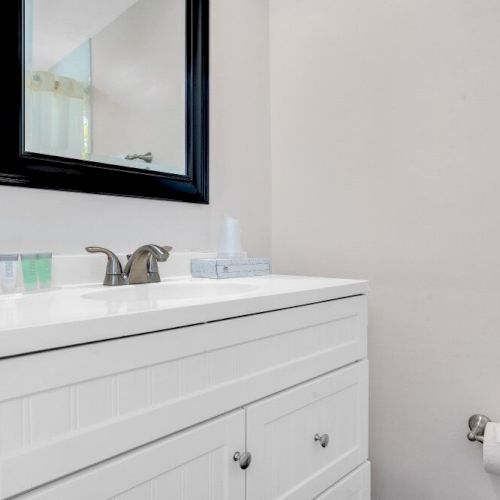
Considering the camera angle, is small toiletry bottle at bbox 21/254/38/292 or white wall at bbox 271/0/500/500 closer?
small toiletry bottle at bbox 21/254/38/292

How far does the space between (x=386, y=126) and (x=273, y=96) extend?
18.9 inches

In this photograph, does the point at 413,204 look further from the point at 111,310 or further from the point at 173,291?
the point at 111,310

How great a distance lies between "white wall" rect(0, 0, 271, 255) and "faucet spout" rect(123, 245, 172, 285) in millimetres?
91

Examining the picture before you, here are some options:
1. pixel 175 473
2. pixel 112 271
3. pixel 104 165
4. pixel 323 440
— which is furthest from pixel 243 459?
pixel 104 165

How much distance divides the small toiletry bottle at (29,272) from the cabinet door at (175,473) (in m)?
0.49

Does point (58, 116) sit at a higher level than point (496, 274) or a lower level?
higher

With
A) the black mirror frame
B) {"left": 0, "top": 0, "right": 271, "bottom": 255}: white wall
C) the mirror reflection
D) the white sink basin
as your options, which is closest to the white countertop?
the white sink basin

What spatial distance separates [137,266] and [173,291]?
0.36 ft

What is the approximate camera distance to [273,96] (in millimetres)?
1628

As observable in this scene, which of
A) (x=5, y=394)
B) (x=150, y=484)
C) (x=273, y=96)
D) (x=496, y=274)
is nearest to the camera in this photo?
(x=5, y=394)

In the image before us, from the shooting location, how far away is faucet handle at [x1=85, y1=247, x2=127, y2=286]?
1073mm

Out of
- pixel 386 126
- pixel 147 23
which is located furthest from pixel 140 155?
pixel 386 126

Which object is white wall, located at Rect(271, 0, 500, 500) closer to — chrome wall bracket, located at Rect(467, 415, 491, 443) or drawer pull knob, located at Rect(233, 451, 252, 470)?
chrome wall bracket, located at Rect(467, 415, 491, 443)

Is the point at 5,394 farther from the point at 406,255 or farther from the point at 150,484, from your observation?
the point at 406,255
